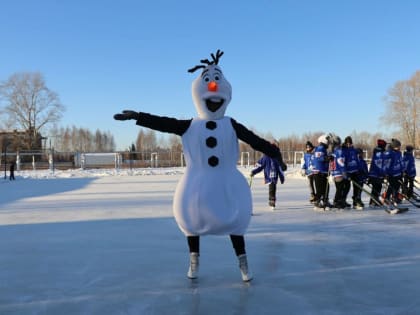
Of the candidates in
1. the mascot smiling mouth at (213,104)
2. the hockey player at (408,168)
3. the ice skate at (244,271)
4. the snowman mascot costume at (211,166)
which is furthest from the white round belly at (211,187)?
the hockey player at (408,168)

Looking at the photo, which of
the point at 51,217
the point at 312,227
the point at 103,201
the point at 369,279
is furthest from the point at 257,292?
the point at 103,201

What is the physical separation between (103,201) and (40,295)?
6876 millimetres

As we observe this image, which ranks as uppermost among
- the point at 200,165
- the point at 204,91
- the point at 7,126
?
the point at 7,126

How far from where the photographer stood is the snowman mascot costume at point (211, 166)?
316 cm

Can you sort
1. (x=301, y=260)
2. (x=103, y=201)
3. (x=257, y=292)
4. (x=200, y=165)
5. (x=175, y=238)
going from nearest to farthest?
1. (x=257, y=292)
2. (x=200, y=165)
3. (x=301, y=260)
4. (x=175, y=238)
5. (x=103, y=201)

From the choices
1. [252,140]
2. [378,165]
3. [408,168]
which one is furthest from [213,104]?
[408,168]

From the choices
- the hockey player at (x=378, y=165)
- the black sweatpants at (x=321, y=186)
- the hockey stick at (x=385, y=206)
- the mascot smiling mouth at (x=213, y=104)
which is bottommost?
the hockey stick at (x=385, y=206)

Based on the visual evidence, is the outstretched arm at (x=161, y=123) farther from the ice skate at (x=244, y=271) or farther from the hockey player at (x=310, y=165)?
the hockey player at (x=310, y=165)

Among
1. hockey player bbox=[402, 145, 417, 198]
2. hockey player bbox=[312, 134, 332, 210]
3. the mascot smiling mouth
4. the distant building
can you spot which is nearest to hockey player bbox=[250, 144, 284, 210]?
hockey player bbox=[312, 134, 332, 210]

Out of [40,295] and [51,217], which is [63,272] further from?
[51,217]

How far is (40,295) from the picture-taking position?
3.03 m

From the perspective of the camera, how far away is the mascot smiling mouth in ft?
11.1

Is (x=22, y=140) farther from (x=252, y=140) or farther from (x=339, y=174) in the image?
(x=252, y=140)

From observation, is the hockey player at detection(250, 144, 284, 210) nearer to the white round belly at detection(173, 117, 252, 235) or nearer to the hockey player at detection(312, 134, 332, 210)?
the hockey player at detection(312, 134, 332, 210)
